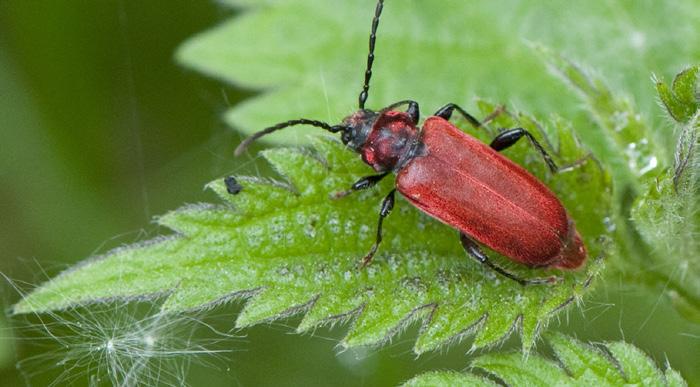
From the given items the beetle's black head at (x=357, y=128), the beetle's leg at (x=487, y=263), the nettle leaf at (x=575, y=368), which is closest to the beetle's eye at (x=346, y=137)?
the beetle's black head at (x=357, y=128)

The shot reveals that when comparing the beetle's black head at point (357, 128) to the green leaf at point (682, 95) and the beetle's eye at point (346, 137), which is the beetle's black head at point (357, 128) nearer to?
the beetle's eye at point (346, 137)

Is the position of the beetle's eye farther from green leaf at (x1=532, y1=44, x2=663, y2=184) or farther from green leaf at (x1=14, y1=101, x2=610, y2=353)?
green leaf at (x1=532, y1=44, x2=663, y2=184)

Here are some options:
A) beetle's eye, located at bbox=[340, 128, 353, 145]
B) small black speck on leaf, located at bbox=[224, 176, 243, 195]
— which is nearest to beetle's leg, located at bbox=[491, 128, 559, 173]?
beetle's eye, located at bbox=[340, 128, 353, 145]

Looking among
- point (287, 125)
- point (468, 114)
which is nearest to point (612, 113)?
point (468, 114)

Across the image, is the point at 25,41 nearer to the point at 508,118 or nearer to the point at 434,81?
the point at 434,81

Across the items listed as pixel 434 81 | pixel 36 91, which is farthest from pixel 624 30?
pixel 36 91

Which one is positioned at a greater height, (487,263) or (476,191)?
(476,191)

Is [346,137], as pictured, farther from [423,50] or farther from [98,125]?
[98,125]
